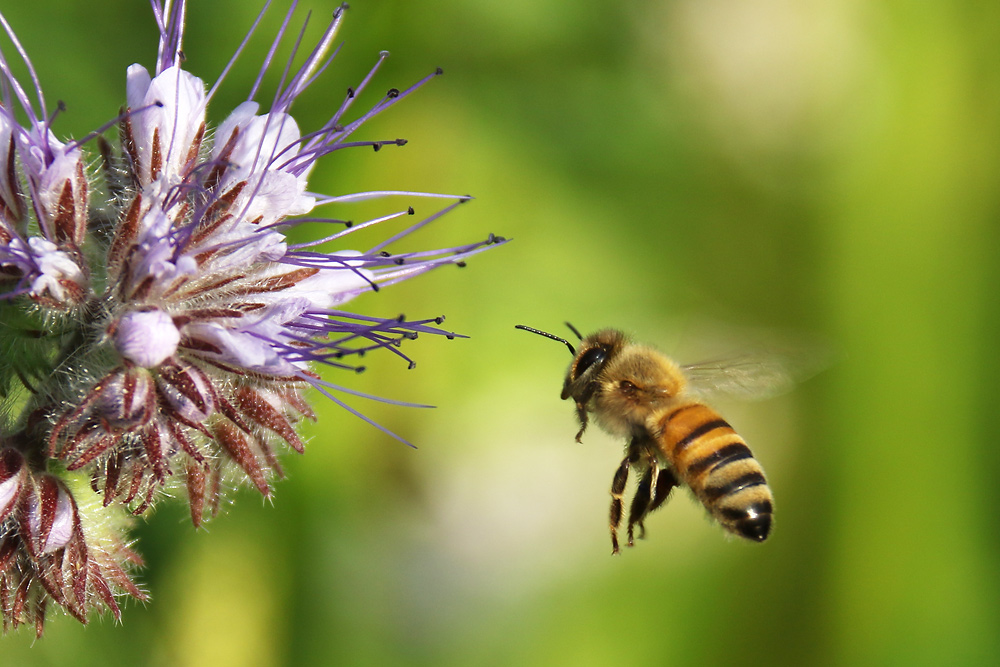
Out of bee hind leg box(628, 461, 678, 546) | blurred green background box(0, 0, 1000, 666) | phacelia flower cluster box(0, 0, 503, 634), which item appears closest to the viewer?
phacelia flower cluster box(0, 0, 503, 634)

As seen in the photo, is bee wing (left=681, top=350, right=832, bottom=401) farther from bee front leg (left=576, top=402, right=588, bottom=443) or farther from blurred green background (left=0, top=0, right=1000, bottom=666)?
blurred green background (left=0, top=0, right=1000, bottom=666)

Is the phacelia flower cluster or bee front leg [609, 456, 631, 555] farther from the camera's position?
bee front leg [609, 456, 631, 555]

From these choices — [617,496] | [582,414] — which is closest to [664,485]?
[617,496]

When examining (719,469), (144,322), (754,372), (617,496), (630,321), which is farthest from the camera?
(630,321)

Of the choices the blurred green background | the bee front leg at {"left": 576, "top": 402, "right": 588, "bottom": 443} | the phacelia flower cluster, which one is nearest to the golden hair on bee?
the bee front leg at {"left": 576, "top": 402, "right": 588, "bottom": 443}

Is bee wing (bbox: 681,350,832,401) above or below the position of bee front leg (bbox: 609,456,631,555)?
above

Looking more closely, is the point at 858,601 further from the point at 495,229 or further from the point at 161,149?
the point at 161,149

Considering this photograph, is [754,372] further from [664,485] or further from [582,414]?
[582,414]
